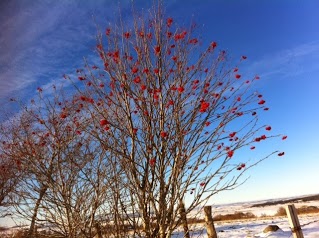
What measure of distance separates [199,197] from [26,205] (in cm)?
270

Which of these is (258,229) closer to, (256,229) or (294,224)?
(256,229)

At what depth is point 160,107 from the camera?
2.61 m

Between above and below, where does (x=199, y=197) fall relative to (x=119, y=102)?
below

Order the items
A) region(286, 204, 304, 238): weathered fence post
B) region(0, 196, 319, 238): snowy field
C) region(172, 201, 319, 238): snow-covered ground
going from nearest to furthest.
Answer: region(0, 196, 319, 238): snowy field
region(286, 204, 304, 238): weathered fence post
region(172, 201, 319, 238): snow-covered ground

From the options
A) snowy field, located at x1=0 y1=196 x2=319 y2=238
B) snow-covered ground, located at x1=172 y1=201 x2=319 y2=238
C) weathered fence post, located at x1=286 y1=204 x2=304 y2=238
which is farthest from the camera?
snow-covered ground, located at x1=172 y1=201 x2=319 y2=238

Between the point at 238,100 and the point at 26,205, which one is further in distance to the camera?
the point at 26,205

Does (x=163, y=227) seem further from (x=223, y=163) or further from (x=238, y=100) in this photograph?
(x=238, y=100)

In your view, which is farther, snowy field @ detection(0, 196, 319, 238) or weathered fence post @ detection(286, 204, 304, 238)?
weathered fence post @ detection(286, 204, 304, 238)

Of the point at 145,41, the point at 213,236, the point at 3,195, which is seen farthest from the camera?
the point at 3,195

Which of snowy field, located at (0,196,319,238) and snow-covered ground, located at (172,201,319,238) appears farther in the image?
snow-covered ground, located at (172,201,319,238)

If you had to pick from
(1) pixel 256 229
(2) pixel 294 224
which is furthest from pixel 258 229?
(2) pixel 294 224

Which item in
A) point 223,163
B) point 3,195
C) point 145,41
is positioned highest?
point 3,195

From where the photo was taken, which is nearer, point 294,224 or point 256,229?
point 294,224

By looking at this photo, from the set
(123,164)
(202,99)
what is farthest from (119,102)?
(202,99)
